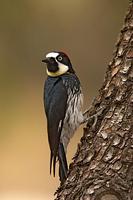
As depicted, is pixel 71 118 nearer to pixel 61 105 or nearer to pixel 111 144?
pixel 61 105

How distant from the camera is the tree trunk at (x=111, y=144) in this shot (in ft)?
13.6

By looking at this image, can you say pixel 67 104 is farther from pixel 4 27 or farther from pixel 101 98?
pixel 4 27

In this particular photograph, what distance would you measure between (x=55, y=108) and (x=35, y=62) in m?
5.78

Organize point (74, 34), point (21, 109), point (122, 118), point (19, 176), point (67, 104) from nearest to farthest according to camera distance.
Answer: point (122, 118) → point (67, 104) → point (19, 176) → point (21, 109) → point (74, 34)

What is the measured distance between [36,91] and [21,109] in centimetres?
32

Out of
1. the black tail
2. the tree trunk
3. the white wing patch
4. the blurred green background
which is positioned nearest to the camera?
the tree trunk

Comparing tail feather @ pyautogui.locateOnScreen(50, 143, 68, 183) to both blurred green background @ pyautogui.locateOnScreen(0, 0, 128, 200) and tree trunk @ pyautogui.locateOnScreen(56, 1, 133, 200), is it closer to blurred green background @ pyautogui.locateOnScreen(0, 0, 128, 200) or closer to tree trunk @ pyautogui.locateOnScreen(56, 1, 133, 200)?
tree trunk @ pyautogui.locateOnScreen(56, 1, 133, 200)

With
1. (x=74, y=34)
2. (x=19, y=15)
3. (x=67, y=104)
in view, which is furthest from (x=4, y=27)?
(x=67, y=104)

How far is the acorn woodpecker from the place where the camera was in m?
5.54

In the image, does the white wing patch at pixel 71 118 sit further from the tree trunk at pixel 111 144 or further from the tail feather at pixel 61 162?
the tree trunk at pixel 111 144

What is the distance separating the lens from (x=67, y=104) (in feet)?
18.9

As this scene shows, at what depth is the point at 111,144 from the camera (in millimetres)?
4246

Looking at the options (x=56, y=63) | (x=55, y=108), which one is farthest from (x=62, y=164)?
(x=56, y=63)

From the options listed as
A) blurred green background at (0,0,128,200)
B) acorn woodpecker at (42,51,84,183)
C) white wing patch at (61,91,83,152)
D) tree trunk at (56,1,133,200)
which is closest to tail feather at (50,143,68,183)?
acorn woodpecker at (42,51,84,183)
